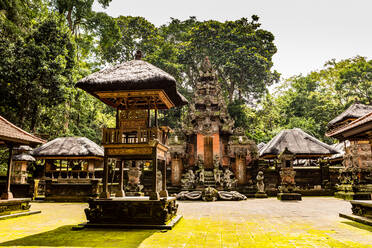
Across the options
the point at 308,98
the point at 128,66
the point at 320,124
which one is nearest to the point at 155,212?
the point at 128,66

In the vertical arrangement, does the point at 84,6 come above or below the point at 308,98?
above

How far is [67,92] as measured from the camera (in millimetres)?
19578

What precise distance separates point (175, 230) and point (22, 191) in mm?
12949

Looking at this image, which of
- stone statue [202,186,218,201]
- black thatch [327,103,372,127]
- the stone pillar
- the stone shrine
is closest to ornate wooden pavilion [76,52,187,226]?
stone statue [202,186,218,201]

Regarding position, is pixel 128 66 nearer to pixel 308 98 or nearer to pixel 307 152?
pixel 307 152

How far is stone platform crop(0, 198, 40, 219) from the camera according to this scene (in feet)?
28.2

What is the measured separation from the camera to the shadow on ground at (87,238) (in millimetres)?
5070

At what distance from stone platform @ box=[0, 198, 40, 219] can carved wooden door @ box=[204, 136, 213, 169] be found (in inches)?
540

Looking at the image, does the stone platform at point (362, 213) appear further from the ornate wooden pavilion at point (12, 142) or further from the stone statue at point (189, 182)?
the stone statue at point (189, 182)

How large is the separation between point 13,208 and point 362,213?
10781 millimetres

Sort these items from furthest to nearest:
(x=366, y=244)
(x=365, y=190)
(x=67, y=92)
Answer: (x=67, y=92) < (x=365, y=190) < (x=366, y=244)

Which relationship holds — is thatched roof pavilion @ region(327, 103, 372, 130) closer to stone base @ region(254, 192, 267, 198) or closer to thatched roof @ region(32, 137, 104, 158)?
stone base @ region(254, 192, 267, 198)

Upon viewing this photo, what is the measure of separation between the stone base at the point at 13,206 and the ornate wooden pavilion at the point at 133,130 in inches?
136

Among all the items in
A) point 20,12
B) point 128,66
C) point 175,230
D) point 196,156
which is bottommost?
point 175,230
